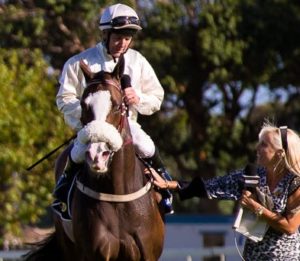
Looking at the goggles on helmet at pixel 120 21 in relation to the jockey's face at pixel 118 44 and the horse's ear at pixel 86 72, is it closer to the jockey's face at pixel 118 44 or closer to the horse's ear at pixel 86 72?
the jockey's face at pixel 118 44

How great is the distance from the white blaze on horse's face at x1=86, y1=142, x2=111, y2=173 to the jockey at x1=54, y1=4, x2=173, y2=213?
29.8 inches

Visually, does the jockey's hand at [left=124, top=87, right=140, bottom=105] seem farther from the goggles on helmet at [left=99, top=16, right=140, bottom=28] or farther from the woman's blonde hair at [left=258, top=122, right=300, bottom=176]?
the woman's blonde hair at [left=258, top=122, right=300, bottom=176]

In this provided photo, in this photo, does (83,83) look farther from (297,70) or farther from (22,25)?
(297,70)

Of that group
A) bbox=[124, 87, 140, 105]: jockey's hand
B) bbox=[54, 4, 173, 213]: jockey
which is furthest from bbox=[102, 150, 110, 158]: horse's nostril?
bbox=[54, 4, 173, 213]: jockey

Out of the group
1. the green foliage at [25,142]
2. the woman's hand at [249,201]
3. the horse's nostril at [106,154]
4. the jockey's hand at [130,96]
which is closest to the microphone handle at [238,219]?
the woman's hand at [249,201]

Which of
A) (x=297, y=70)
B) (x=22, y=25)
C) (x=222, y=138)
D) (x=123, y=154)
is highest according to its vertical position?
(x=123, y=154)

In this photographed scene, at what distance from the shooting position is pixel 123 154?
865 cm

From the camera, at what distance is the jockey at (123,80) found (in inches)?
352

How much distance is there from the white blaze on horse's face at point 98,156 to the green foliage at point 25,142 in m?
9.36

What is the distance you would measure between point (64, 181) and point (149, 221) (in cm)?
84

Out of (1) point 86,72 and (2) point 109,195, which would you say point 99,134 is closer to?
(1) point 86,72

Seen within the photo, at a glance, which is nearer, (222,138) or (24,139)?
(24,139)

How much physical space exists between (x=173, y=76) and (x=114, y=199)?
57.2 feet

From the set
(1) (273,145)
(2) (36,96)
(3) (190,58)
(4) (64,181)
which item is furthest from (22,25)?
(1) (273,145)
